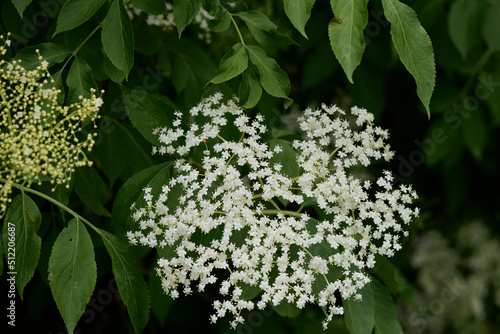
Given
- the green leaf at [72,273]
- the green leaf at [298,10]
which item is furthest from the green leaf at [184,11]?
the green leaf at [72,273]

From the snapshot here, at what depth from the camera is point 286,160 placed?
6.59 feet

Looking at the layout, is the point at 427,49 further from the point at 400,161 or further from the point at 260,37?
the point at 400,161

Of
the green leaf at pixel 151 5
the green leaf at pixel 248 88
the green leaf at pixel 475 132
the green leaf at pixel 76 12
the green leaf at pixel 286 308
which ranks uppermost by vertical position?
the green leaf at pixel 76 12

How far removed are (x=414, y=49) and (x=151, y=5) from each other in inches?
32.4

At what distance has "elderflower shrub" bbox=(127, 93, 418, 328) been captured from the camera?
174 centimetres

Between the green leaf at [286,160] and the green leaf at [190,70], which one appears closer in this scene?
the green leaf at [286,160]

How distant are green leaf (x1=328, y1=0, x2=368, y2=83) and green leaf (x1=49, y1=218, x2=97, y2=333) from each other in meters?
0.95

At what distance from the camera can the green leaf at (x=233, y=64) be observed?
1.76 meters

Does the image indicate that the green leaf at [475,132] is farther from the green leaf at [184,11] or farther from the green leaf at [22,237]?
the green leaf at [22,237]

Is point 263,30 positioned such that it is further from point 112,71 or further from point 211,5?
point 112,71

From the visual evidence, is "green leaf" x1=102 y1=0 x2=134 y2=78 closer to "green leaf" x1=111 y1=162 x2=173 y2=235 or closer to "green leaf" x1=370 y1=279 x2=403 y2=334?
"green leaf" x1=111 y1=162 x2=173 y2=235

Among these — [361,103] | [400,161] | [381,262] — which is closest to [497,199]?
[400,161]

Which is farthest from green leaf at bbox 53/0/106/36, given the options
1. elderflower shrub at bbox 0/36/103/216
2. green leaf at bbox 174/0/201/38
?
green leaf at bbox 174/0/201/38

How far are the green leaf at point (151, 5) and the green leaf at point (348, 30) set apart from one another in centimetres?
55
